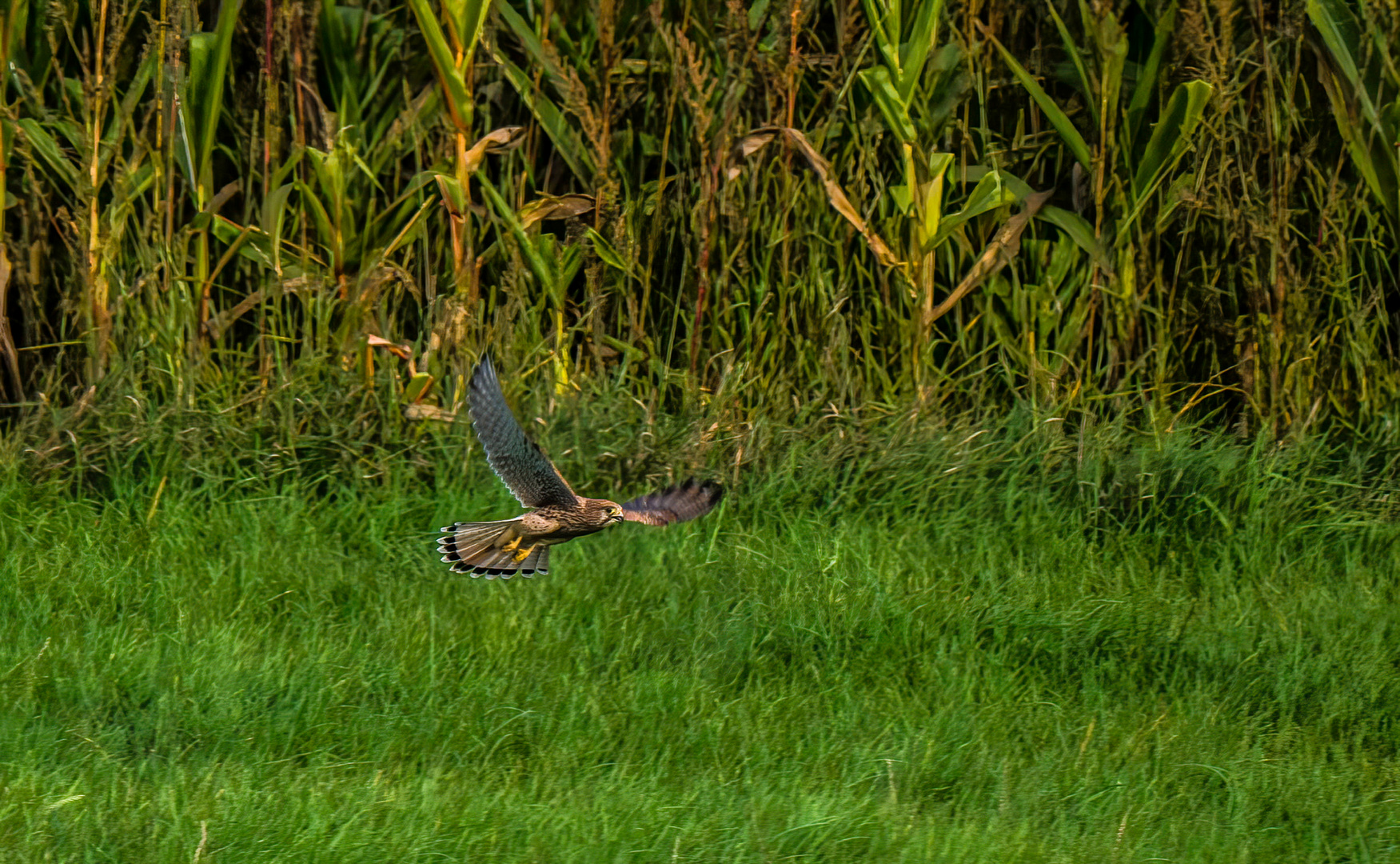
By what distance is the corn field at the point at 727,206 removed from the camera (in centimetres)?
523

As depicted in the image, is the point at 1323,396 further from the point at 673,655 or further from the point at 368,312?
the point at 368,312

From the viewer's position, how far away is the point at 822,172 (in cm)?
530

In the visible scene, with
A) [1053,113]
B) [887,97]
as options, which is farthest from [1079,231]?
[887,97]

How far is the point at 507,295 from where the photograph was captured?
5.43m

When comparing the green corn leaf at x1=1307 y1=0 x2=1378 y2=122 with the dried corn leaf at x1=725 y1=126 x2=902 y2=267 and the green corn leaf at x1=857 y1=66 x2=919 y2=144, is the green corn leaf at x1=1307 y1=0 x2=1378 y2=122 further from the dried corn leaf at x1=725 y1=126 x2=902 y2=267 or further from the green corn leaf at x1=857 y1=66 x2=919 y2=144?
the dried corn leaf at x1=725 y1=126 x2=902 y2=267

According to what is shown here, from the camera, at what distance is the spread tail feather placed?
347cm

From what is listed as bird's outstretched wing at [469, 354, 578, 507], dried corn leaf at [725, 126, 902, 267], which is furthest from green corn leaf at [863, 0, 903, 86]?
bird's outstretched wing at [469, 354, 578, 507]

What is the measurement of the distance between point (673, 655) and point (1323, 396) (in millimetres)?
2507

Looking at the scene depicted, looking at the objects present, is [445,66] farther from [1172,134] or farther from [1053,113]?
[1172,134]

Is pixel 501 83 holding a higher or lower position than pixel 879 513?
higher

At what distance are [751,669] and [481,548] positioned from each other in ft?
3.13

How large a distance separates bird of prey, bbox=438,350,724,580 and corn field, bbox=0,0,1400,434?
161cm

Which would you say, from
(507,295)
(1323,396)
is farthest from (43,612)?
(1323,396)

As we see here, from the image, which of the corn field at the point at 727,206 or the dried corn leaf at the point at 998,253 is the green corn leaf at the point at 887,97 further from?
the dried corn leaf at the point at 998,253
